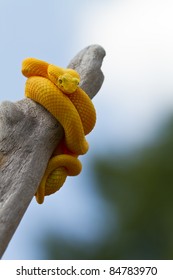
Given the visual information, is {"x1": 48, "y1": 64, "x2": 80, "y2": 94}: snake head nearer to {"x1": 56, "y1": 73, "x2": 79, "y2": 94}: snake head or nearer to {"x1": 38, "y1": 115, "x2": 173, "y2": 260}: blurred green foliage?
{"x1": 56, "y1": 73, "x2": 79, "y2": 94}: snake head

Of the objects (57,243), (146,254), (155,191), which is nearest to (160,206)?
(155,191)

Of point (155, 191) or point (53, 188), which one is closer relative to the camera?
point (53, 188)

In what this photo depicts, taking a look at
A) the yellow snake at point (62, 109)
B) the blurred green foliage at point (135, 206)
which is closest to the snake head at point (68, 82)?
the yellow snake at point (62, 109)

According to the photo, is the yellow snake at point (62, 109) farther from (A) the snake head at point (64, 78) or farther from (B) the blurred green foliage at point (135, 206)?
(B) the blurred green foliage at point (135, 206)

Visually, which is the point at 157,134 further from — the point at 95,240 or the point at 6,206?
the point at 6,206

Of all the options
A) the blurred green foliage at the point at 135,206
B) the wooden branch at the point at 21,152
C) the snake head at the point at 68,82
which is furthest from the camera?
the blurred green foliage at the point at 135,206

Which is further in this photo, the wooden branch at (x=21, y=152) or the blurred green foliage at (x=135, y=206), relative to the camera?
the blurred green foliage at (x=135, y=206)
